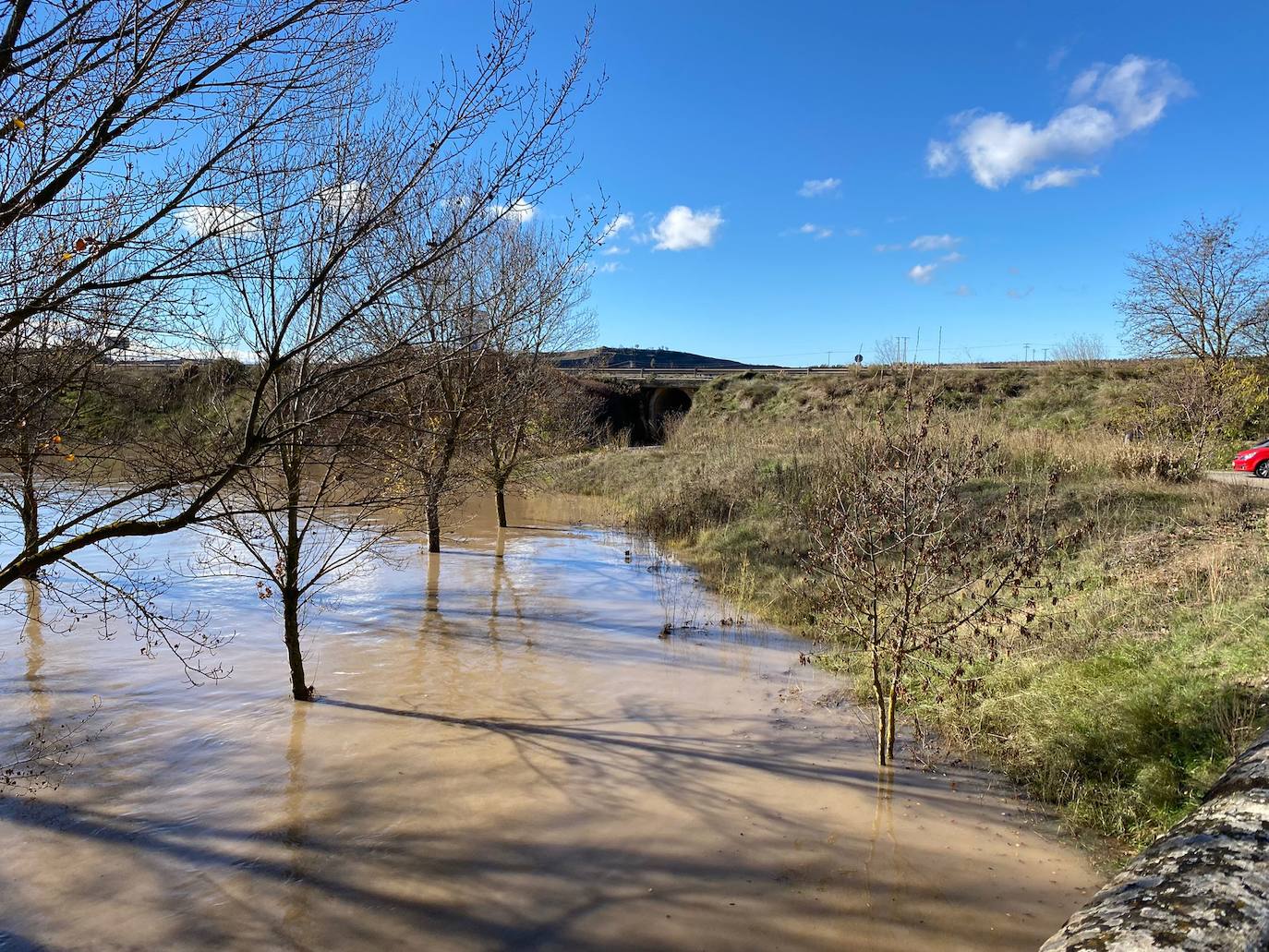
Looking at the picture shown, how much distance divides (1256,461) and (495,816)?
16612mm

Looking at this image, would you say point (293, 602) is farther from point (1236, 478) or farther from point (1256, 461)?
point (1256, 461)

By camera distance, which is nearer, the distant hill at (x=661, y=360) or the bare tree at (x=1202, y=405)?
the bare tree at (x=1202, y=405)

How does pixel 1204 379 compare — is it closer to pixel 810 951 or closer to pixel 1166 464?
pixel 1166 464

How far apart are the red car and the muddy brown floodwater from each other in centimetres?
1215

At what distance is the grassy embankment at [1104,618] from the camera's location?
5.36m

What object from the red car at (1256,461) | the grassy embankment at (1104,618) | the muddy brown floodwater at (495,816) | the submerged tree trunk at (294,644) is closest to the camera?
the muddy brown floodwater at (495,816)

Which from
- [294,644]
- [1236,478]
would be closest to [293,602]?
[294,644]

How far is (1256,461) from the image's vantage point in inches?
603

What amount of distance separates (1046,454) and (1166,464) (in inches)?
85.8

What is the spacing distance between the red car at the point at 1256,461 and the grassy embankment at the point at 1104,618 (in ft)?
7.86

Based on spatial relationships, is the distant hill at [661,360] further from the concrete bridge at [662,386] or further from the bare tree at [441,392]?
the bare tree at [441,392]

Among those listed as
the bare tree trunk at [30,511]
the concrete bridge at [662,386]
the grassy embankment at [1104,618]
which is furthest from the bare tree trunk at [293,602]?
the concrete bridge at [662,386]

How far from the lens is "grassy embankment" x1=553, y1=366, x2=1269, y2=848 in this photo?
536cm

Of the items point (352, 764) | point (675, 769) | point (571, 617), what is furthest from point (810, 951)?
point (571, 617)
